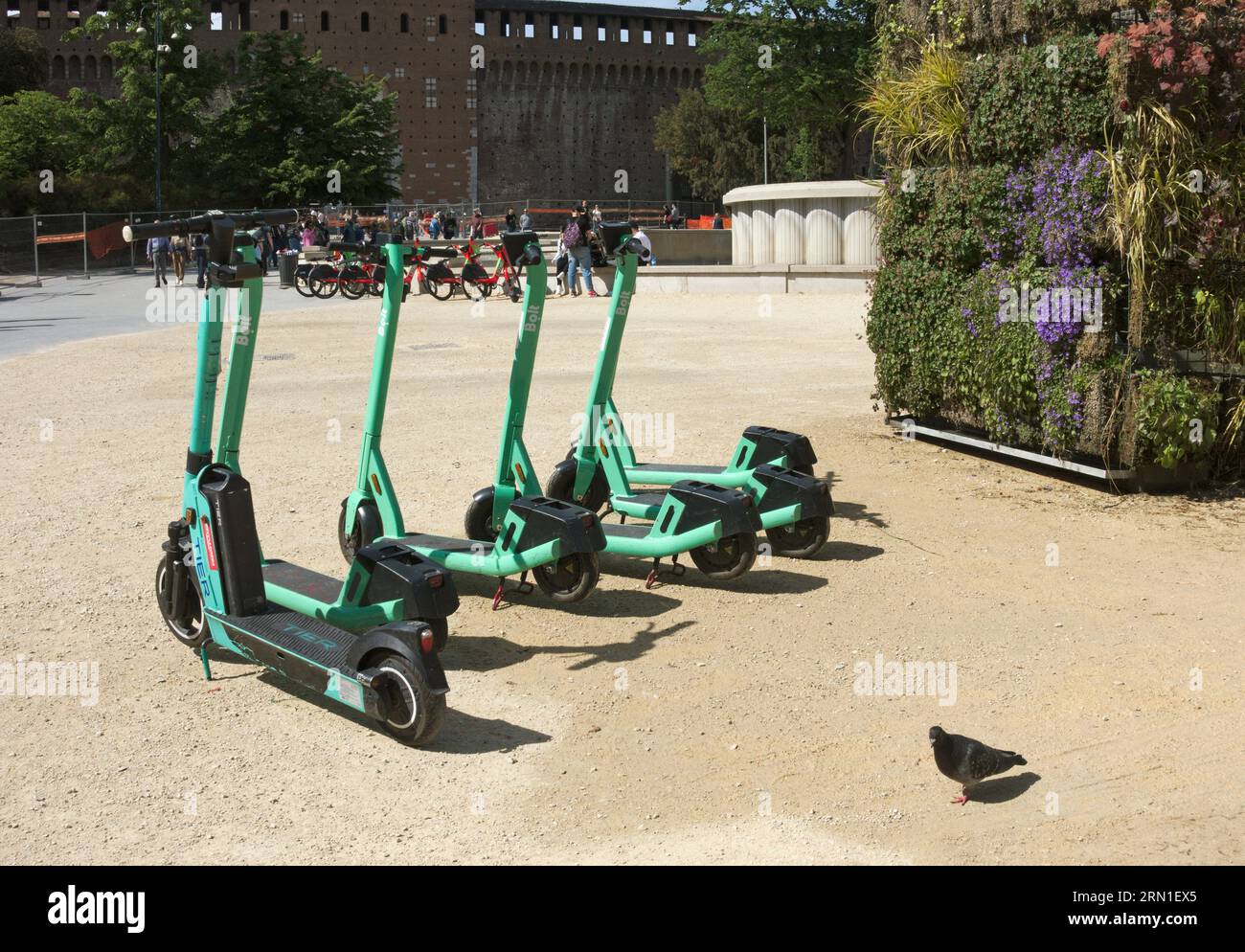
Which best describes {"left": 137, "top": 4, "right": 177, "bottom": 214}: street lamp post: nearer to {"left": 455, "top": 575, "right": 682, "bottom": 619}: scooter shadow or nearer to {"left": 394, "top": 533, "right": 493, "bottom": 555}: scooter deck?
{"left": 394, "top": 533, "right": 493, "bottom": 555}: scooter deck

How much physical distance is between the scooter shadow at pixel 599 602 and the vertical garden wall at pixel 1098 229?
11.3ft

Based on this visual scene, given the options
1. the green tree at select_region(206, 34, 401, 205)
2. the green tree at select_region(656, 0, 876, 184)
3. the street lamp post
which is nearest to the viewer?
the street lamp post

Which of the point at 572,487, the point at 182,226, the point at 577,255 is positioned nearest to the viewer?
the point at 182,226

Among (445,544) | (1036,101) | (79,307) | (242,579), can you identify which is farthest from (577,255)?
(242,579)

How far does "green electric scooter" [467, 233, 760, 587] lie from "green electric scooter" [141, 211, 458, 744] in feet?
4.60

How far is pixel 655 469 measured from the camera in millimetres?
8688

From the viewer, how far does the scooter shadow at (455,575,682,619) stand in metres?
6.96

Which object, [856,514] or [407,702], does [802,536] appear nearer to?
[856,514]

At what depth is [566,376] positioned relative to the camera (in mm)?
14953

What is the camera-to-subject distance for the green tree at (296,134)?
49.9m

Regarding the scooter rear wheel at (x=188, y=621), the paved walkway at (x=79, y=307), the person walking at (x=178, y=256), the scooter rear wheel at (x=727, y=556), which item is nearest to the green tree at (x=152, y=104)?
the paved walkway at (x=79, y=307)

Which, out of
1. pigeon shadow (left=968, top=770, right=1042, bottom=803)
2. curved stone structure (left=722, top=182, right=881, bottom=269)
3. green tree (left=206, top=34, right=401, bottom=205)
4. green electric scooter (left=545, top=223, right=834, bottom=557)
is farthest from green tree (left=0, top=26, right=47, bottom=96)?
pigeon shadow (left=968, top=770, right=1042, bottom=803)

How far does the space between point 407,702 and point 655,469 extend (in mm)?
3771
